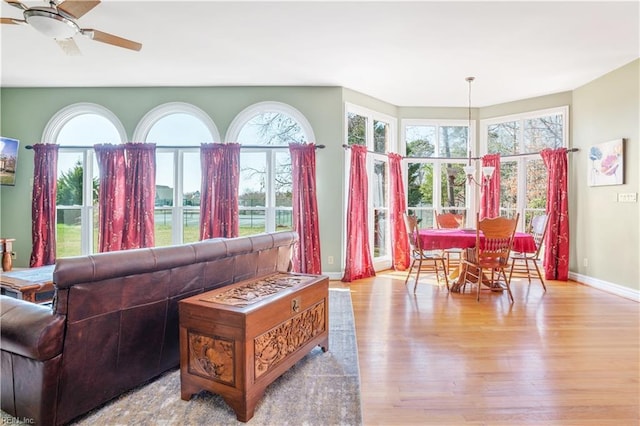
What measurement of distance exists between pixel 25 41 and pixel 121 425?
13.3ft

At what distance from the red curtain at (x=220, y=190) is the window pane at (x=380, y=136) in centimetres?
227

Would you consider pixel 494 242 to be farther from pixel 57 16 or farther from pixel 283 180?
pixel 57 16

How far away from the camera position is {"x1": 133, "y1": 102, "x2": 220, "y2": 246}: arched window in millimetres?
4824

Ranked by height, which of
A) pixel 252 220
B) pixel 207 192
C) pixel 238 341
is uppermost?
pixel 207 192

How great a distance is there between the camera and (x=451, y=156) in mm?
5711

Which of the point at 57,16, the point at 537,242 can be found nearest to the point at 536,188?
the point at 537,242

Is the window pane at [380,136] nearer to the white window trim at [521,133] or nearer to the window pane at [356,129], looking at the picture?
the window pane at [356,129]

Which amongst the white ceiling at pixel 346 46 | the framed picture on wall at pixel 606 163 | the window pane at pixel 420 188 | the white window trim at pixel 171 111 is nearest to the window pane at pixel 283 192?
the white window trim at pixel 171 111

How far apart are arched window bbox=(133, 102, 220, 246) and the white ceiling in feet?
1.95

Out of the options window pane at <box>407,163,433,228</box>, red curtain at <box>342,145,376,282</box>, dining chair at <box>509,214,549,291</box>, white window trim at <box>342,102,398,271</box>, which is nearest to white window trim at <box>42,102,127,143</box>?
white window trim at <box>342,102,398,271</box>

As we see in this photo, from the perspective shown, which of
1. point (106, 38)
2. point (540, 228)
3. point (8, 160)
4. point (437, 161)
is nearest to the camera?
point (106, 38)

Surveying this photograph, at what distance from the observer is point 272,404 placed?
176 cm

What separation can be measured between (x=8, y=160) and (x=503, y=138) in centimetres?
768

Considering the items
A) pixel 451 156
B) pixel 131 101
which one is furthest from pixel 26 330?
pixel 451 156
